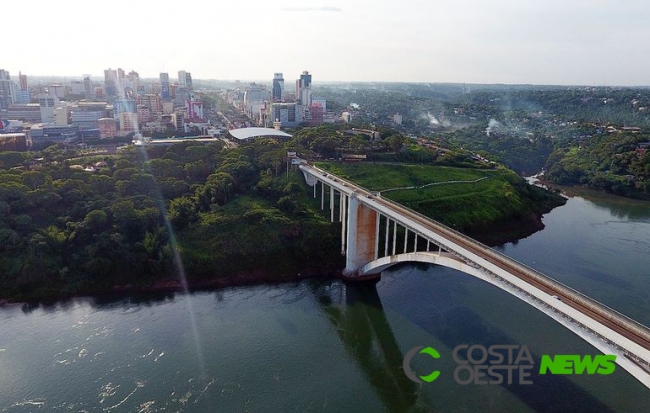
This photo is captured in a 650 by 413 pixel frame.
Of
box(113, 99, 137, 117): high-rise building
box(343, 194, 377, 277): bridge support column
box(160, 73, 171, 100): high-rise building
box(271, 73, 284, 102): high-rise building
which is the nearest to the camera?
box(343, 194, 377, 277): bridge support column

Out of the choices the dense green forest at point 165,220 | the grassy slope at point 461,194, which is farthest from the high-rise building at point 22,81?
the grassy slope at point 461,194

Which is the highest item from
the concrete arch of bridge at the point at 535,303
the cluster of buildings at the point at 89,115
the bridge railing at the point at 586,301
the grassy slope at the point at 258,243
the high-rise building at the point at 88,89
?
the high-rise building at the point at 88,89

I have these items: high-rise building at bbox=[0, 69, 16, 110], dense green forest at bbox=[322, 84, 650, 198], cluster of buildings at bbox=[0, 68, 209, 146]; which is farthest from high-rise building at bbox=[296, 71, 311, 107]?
high-rise building at bbox=[0, 69, 16, 110]

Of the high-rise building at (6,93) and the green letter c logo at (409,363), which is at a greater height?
the high-rise building at (6,93)

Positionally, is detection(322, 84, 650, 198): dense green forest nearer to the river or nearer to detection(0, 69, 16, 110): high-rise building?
the river

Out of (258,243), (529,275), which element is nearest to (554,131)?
(258,243)

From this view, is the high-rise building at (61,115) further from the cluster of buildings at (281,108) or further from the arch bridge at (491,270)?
the arch bridge at (491,270)

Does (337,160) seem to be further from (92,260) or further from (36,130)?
(36,130)
